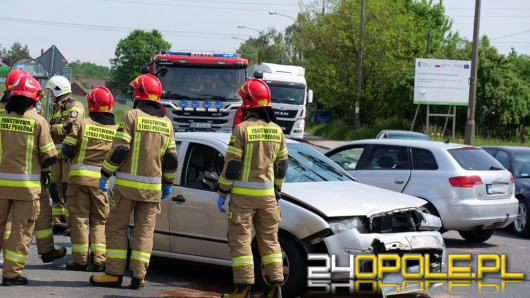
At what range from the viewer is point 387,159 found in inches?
438

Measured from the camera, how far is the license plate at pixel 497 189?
10562 millimetres

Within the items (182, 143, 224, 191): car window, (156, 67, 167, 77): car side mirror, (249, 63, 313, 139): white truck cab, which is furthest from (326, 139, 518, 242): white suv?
(249, 63, 313, 139): white truck cab

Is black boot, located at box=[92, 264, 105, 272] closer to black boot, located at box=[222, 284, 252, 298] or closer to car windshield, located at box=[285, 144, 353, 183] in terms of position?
black boot, located at box=[222, 284, 252, 298]

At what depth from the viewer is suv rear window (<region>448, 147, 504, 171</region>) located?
1064 centimetres

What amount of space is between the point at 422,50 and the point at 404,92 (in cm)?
720

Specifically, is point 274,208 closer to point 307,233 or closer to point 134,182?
point 307,233

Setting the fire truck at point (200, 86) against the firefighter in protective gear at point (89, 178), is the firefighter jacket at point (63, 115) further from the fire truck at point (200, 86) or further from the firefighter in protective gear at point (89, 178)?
the fire truck at point (200, 86)

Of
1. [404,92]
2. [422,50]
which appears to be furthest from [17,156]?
[422,50]

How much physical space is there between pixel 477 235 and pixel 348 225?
509 cm

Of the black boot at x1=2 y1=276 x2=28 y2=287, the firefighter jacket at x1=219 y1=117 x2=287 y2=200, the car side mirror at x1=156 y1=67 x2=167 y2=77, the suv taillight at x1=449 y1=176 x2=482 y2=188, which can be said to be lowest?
the black boot at x1=2 y1=276 x2=28 y2=287

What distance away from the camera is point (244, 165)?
670cm

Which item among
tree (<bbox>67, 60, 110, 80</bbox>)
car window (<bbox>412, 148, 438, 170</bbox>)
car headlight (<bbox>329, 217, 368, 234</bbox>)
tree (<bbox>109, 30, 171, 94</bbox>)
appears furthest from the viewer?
tree (<bbox>67, 60, 110, 80</bbox>)

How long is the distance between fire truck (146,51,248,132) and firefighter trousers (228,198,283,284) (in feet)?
36.8

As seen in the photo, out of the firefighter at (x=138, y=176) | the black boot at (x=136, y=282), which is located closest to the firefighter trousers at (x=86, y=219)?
the firefighter at (x=138, y=176)
